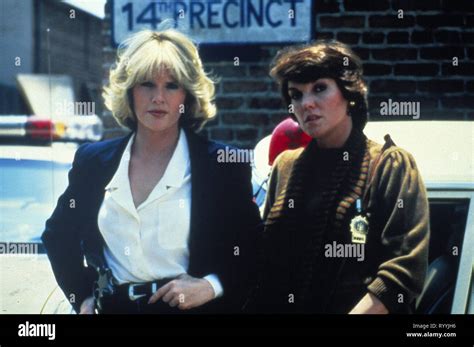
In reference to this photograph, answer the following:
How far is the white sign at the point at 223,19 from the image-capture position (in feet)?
8.57

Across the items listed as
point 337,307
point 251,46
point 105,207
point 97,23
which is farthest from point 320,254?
point 97,23

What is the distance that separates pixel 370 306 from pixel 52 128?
51.9 inches

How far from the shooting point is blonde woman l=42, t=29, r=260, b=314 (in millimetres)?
2307

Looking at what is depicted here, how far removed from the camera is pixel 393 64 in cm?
269

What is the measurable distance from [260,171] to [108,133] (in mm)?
558

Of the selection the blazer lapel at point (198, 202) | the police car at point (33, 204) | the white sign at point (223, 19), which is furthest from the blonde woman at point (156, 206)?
the white sign at point (223, 19)

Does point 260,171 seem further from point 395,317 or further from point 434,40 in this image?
point 434,40

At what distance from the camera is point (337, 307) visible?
2283 millimetres

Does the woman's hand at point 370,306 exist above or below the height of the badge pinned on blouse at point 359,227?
below

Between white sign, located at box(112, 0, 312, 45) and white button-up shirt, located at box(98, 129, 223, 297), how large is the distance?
0.54 meters

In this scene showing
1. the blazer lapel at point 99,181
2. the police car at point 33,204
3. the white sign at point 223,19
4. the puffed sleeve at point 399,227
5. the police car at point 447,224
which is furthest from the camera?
the white sign at point 223,19

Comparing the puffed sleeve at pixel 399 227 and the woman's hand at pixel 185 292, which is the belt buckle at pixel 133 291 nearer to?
the woman's hand at pixel 185 292

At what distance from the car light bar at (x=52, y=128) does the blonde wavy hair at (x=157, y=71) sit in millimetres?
177

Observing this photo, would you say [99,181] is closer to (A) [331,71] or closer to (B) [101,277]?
(B) [101,277]
